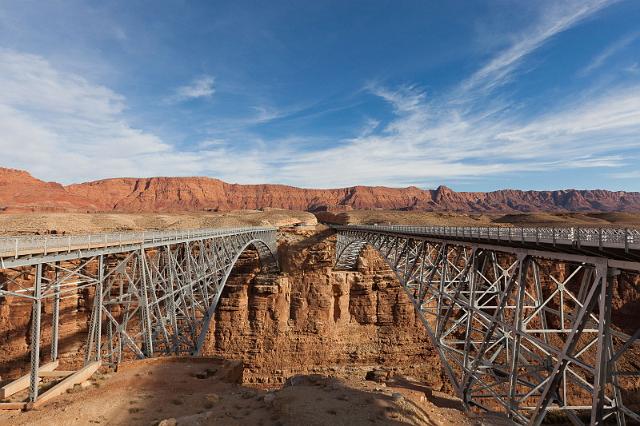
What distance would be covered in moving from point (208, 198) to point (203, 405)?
167660mm

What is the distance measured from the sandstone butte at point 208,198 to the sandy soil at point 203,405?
105 metres

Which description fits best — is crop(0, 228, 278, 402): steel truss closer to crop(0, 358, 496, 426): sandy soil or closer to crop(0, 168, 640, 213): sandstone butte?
crop(0, 358, 496, 426): sandy soil

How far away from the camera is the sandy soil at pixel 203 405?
34.4 ft

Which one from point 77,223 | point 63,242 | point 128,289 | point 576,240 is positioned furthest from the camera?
point 77,223

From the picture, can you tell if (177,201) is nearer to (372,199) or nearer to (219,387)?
(372,199)

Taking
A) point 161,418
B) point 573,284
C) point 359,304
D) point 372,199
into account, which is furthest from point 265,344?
point 372,199

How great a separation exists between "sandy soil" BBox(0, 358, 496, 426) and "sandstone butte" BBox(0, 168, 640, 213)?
10492cm

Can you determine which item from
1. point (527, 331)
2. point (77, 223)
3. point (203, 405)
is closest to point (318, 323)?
point (203, 405)

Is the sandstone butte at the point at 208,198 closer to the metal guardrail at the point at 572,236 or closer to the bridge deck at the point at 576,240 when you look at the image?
the metal guardrail at the point at 572,236

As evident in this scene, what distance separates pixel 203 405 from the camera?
1214cm

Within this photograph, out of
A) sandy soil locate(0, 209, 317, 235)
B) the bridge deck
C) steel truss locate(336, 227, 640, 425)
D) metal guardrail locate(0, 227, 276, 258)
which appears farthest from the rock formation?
the bridge deck

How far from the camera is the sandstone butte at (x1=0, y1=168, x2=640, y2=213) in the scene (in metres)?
104

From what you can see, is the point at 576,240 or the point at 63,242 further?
the point at 63,242

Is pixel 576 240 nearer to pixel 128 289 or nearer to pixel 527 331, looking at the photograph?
pixel 527 331
